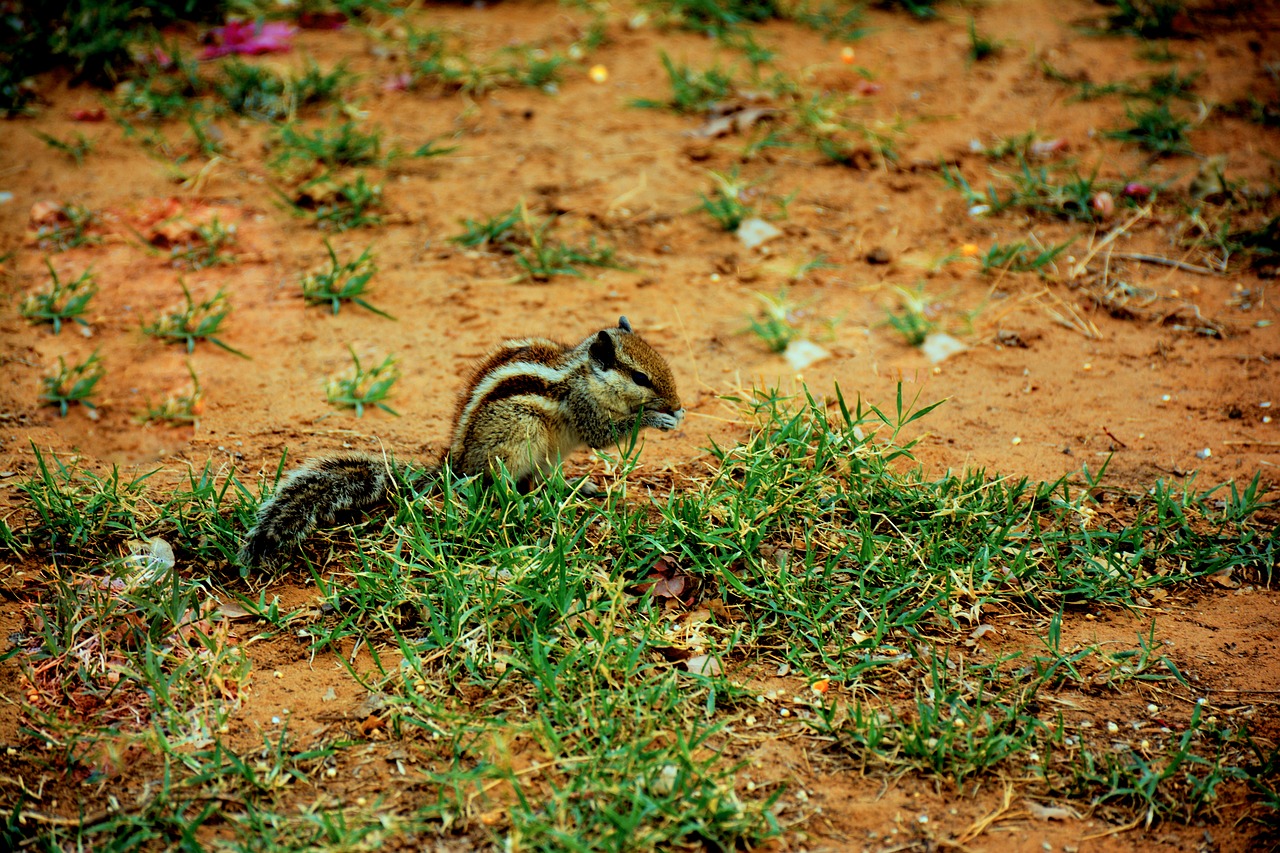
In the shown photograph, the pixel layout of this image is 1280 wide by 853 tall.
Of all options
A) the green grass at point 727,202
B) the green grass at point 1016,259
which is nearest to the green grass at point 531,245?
the green grass at point 727,202

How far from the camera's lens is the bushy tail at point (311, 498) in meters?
3.45

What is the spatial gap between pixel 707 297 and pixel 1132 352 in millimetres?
2021

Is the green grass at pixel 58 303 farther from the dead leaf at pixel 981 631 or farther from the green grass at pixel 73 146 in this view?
the dead leaf at pixel 981 631

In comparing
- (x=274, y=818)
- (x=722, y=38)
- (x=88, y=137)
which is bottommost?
(x=274, y=818)

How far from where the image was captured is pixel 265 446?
4.21 meters

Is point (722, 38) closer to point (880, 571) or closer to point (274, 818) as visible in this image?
point (880, 571)

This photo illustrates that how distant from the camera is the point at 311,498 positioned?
11.6ft

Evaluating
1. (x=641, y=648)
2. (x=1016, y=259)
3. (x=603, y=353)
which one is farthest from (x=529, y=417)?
(x=1016, y=259)

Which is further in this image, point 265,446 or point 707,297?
point 707,297

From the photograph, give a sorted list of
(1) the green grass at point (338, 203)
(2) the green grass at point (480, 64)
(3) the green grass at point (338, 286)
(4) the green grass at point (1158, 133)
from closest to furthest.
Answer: (3) the green grass at point (338, 286), (1) the green grass at point (338, 203), (4) the green grass at point (1158, 133), (2) the green grass at point (480, 64)

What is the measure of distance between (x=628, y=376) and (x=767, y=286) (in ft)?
5.37

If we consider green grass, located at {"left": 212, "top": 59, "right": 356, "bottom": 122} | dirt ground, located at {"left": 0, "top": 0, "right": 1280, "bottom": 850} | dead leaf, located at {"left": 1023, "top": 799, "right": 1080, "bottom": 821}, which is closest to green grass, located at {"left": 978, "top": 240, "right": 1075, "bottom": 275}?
dirt ground, located at {"left": 0, "top": 0, "right": 1280, "bottom": 850}

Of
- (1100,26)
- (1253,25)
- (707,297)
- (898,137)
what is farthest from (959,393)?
(1253,25)

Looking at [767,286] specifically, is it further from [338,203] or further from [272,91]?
[272,91]
